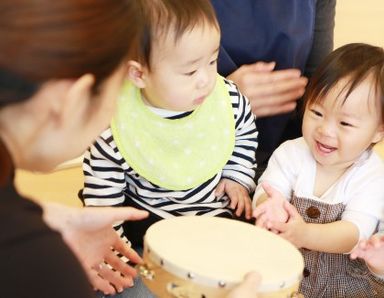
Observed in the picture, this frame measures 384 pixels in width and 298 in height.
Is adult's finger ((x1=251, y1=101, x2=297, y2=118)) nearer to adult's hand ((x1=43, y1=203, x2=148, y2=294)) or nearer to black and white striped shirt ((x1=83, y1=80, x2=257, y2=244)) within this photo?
black and white striped shirt ((x1=83, y1=80, x2=257, y2=244))

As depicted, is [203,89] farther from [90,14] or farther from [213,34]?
[90,14]

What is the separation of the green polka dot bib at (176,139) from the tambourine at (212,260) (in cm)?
25

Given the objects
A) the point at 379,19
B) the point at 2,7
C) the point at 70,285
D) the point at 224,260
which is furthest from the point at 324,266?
the point at 379,19

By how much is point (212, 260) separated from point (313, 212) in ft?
1.07

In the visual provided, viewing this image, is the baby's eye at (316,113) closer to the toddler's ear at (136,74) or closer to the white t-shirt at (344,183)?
the white t-shirt at (344,183)

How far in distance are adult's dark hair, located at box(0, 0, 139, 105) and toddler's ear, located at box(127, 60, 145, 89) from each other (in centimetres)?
40

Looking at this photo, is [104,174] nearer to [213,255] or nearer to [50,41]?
[213,255]

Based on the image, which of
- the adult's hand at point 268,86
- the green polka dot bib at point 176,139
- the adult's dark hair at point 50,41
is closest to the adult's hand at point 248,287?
the adult's dark hair at point 50,41

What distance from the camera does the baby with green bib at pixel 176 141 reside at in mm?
1016

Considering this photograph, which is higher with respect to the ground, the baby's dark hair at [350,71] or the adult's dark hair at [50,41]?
the adult's dark hair at [50,41]

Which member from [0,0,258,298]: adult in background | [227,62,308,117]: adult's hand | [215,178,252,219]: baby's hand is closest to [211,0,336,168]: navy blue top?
[227,62,308,117]: adult's hand

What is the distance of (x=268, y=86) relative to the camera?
125 centimetres

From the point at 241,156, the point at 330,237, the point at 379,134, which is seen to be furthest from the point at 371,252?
the point at 241,156

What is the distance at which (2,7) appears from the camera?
1.88ft
